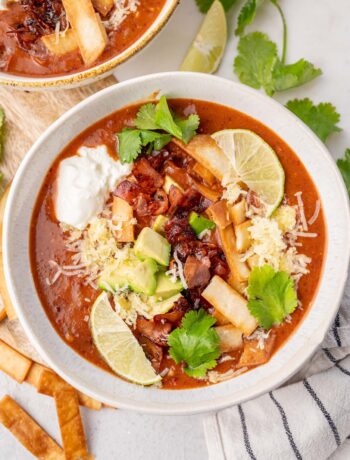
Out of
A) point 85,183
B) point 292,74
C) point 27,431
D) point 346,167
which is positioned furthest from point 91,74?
point 27,431

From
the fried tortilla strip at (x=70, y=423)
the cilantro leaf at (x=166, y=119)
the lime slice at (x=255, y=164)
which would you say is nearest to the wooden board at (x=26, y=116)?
the fried tortilla strip at (x=70, y=423)

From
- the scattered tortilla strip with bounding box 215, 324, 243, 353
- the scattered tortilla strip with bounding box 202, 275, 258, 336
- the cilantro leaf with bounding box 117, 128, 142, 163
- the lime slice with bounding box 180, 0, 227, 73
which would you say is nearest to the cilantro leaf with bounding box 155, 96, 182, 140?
the cilantro leaf with bounding box 117, 128, 142, 163

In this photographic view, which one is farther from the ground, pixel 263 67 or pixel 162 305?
pixel 263 67

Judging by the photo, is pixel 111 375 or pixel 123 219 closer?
pixel 123 219

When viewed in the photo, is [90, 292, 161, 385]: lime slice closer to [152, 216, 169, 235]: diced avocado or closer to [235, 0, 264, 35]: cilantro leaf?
[152, 216, 169, 235]: diced avocado

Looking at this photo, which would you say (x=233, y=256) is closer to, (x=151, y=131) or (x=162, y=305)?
(x=162, y=305)

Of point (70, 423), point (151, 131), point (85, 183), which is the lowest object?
point (70, 423)

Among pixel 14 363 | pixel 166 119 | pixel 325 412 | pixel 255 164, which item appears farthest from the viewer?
pixel 14 363
